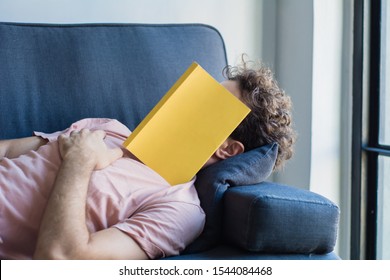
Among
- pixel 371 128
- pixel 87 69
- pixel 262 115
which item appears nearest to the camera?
pixel 262 115

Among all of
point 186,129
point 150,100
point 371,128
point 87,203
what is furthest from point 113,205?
point 371,128

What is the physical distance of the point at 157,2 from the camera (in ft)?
6.36

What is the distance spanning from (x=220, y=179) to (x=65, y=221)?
1.29ft

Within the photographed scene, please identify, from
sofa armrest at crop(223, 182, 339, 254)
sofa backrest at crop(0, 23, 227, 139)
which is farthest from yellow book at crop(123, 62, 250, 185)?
sofa backrest at crop(0, 23, 227, 139)

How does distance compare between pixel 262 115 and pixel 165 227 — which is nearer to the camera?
pixel 165 227

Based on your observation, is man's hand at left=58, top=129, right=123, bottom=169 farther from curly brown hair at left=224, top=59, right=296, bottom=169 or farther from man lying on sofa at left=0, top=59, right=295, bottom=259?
curly brown hair at left=224, top=59, right=296, bottom=169

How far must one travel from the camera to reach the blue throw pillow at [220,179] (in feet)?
3.76

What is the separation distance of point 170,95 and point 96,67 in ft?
1.27

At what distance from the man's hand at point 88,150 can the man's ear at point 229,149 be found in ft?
0.86

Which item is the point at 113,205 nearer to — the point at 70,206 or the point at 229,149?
the point at 70,206

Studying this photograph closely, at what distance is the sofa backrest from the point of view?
54.6 inches

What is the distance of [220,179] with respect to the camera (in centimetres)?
118
